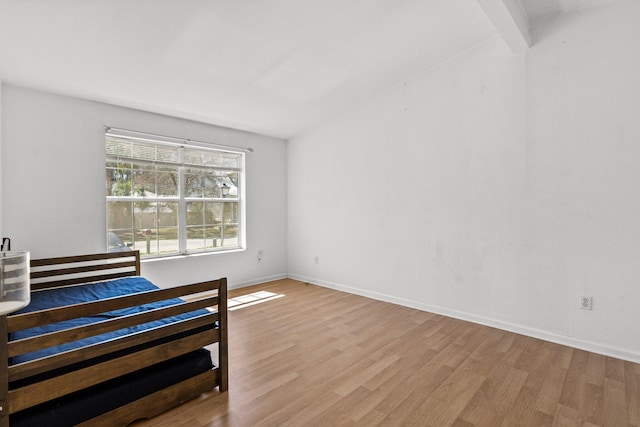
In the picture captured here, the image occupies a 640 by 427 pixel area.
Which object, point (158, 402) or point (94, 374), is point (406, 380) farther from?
point (94, 374)

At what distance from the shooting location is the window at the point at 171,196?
3.65 meters

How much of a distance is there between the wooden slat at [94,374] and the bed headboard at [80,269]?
1930 mm

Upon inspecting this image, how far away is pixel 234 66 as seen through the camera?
305 cm

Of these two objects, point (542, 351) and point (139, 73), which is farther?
point (139, 73)

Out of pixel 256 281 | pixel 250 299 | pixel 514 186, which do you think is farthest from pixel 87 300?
pixel 514 186

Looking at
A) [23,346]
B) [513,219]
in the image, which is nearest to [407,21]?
[513,219]

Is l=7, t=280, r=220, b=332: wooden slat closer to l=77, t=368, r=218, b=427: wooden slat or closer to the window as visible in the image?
l=77, t=368, r=218, b=427: wooden slat

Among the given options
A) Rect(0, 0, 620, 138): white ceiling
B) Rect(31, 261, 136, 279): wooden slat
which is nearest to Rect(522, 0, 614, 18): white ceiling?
Rect(0, 0, 620, 138): white ceiling

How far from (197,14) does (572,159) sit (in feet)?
10.9

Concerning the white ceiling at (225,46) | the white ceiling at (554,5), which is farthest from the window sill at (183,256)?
the white ceiling at (554,5)

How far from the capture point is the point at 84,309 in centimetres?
159

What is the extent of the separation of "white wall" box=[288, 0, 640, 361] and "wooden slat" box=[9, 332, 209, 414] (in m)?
2.72

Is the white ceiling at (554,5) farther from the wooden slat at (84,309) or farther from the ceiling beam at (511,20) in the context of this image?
the wooden slat at (84,309)

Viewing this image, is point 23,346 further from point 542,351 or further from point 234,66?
point 542,351
